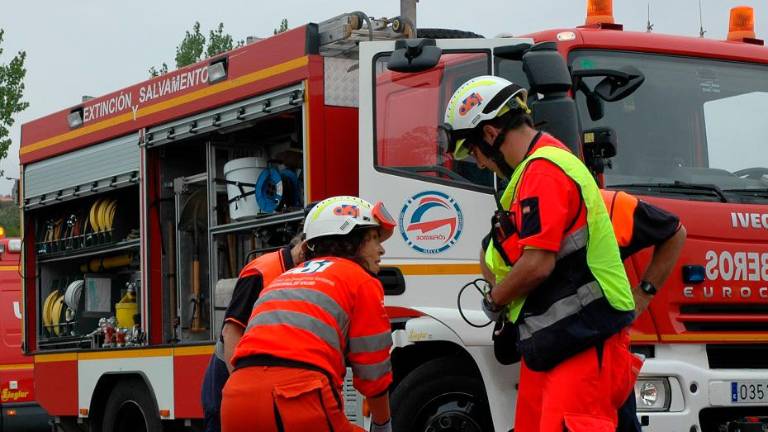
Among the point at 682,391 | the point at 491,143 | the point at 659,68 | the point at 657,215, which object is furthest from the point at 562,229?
the point at 659,68

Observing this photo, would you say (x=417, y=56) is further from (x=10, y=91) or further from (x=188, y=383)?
(x=10, y=91)

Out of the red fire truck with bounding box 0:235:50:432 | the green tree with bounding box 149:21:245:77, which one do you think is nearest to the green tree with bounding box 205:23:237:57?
the green tree with bounding box 149:21:245:77

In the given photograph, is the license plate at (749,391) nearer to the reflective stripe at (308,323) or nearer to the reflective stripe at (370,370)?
the reflective stripe at (370,370)

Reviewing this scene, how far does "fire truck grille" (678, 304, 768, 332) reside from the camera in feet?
22.4

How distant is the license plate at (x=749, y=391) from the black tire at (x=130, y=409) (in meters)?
4.23

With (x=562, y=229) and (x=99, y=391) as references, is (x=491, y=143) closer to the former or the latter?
(x=562, y=229)

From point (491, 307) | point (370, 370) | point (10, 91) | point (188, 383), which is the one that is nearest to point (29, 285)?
point (188, 383)

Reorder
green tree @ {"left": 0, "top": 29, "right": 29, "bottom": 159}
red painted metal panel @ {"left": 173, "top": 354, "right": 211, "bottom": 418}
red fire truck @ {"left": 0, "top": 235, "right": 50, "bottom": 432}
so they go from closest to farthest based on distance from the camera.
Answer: red painted metal panel @ {"left": 173, "top": 354, "right": 211, "bottom": 418}
red fire truck @ {"left": 0, "top": 235, "right": 50, "bottom": 432}
green tree @ {"left": 0, "top": 29, "right": 29, "bottom": 159}

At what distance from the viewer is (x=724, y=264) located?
22.6 feet

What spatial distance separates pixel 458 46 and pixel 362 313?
2.42 meters

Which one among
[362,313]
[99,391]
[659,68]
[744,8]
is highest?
[744,8]

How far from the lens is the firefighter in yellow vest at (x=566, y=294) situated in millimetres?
4660

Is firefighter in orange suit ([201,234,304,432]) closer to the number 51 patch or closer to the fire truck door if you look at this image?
the fire truck door

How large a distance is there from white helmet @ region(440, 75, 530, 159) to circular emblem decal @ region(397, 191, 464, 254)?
1.82 m
